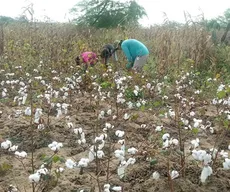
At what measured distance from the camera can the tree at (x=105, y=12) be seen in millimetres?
17188

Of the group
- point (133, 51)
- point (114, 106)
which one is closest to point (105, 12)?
point (133, 51)

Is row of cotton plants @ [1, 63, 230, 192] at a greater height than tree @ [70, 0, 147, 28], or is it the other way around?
tree @ [70, 0, 147, 28]

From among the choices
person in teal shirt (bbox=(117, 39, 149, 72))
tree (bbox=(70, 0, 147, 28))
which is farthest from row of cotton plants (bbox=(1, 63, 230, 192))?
tree (bbox=(70, 0, 147, 28))

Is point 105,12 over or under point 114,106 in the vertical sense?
over

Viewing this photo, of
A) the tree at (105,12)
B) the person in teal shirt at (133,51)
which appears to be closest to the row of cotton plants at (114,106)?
the person in teal shirt at (133,51)

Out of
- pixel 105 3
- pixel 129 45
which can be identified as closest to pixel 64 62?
pixel 129 45

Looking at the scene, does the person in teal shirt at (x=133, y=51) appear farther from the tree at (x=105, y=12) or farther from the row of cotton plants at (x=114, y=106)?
the tree at (x=105, y=12)

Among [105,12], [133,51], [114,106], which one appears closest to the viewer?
[114,106]

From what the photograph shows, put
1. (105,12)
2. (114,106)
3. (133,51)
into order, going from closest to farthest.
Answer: (114,106) < (133,51) < (105,12)

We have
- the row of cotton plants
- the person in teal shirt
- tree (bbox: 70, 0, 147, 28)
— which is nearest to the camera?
the row of cotton plants

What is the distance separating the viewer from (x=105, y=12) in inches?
684

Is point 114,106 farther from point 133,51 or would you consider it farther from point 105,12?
point 105,12

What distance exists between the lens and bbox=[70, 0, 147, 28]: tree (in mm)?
17188

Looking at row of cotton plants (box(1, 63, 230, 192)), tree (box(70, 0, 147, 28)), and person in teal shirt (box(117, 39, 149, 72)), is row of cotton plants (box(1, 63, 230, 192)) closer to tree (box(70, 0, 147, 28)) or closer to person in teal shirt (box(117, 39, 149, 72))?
person in teal shirt (box(117, 39, 149, 72))
